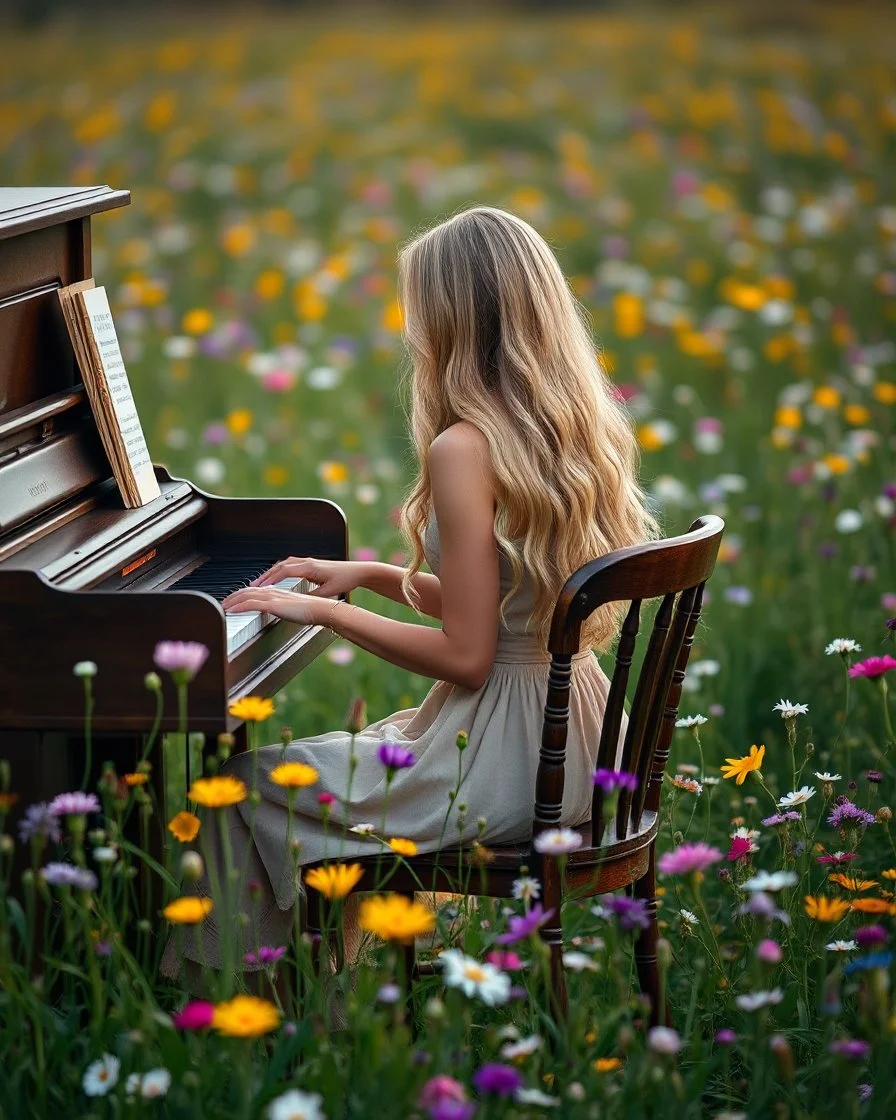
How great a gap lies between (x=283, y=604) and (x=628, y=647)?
60cm

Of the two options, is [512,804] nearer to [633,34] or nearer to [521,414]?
[521,414]

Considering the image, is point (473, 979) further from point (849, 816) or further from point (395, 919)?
point (849, 816)

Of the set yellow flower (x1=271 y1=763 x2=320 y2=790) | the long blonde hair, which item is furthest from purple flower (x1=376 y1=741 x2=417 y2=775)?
the long blonde hair

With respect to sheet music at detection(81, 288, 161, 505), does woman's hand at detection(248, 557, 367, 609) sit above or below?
below

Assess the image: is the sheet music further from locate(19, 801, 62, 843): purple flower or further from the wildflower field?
locate(19, 801, 62, 843): purple flower

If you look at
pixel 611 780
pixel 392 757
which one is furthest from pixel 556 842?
pixel 392 757

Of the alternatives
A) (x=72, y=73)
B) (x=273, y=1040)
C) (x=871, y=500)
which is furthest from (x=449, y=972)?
(x=72, y=73)

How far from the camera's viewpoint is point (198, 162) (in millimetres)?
9750

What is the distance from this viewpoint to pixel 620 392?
2838mm

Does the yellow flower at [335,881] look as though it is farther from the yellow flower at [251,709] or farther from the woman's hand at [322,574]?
the woman's hand at [322,574]

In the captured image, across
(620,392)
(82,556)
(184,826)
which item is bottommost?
(184,826)

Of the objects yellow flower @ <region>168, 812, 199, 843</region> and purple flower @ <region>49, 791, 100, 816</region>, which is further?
yellow flower @ <region>168, 812, 199, 843</region>

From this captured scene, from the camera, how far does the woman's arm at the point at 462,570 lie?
240cm

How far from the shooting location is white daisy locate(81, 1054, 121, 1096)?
1.97 m
